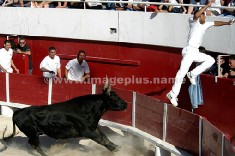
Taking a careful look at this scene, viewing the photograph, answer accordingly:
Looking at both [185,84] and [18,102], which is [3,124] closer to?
[18,102]

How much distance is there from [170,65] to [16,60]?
4.24 m

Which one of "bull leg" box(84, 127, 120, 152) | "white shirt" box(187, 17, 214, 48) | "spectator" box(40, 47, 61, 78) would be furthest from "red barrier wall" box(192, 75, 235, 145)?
"spectator" box(40, 47, 61, 78)

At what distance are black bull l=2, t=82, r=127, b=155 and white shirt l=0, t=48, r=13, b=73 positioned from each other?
13.4 ft

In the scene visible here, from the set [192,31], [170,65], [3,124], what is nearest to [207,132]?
[192,31]

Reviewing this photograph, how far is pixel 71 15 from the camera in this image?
15.2m

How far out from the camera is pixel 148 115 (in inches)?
420

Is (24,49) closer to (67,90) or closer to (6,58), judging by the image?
(6,58)

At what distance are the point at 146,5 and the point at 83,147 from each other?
350cm

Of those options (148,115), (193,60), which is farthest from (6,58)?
(193,60)

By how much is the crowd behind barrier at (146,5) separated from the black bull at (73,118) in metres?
2.22

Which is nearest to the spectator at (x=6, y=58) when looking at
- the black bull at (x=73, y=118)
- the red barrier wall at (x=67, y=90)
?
the red barrier wall at (x=67, y=90)

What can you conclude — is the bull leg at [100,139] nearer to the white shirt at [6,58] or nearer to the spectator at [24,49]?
the white shirt at [6,58]

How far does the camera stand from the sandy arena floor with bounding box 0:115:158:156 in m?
10.9

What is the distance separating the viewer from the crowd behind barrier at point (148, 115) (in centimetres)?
849
